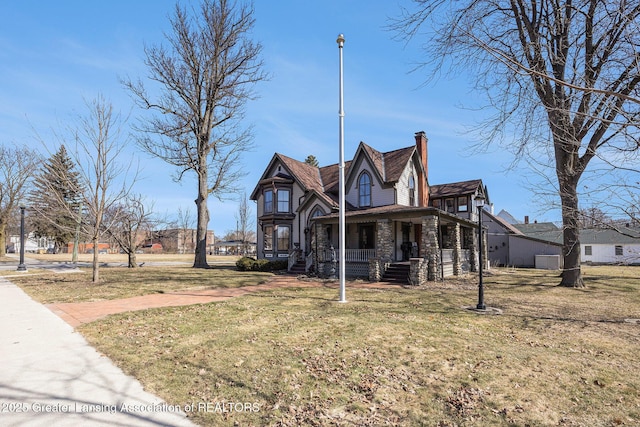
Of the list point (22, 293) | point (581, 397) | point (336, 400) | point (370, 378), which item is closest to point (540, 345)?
point (581, 397)

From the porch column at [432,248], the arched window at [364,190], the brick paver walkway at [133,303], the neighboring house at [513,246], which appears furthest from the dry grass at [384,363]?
the neighboring house at [513,246]

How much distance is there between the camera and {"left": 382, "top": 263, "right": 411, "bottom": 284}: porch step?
16.9 m

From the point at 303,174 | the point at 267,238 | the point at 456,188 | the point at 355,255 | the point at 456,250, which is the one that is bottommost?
the point at 355,255

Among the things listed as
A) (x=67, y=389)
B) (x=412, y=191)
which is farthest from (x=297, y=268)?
(x=67, y=389)

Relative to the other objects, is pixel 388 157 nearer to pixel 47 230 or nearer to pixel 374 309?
pixel 374 309

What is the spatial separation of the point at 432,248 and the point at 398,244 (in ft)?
14.7

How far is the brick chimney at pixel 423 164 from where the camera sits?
2472cm

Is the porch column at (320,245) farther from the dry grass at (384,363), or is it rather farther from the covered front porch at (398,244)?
the dry grass at (384,363)

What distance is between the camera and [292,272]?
73.5 feet

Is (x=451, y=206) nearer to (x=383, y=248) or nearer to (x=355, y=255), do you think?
(x=355, y=255)

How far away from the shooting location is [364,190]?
22844mm

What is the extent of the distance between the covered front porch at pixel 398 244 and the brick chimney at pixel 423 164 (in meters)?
2.54

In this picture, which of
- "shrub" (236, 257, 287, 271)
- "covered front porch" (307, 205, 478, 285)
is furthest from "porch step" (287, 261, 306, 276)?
Answer: "shrub" (236, 257, 287, 271)

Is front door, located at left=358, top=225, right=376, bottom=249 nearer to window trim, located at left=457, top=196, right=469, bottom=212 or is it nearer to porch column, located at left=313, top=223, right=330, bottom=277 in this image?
porch column, located at left=313, top=223, right=330, bottom=277
